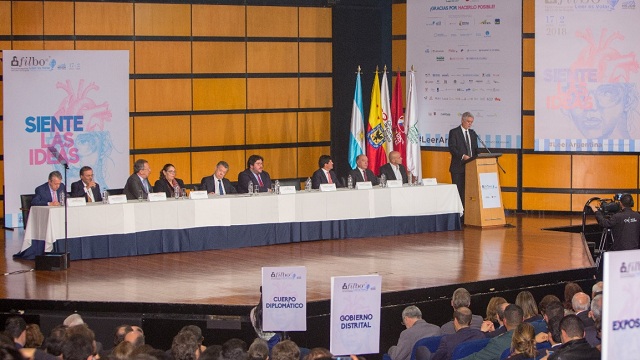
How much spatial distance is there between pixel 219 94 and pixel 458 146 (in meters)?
3.79

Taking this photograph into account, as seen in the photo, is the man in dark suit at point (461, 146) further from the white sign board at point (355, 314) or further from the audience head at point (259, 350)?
the audience head at point (259, 350)

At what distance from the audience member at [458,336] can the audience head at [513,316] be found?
0.24m

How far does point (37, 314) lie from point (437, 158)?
8451 millimetres

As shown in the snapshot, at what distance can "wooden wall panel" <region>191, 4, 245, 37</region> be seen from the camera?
53.5ft

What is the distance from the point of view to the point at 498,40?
1648cm

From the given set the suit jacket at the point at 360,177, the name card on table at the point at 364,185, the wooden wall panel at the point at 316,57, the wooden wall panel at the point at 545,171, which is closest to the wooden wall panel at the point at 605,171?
the wooden wall panel at the point at 545,171

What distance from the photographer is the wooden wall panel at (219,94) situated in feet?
53.9

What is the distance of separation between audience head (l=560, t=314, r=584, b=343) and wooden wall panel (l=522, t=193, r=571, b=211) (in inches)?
400

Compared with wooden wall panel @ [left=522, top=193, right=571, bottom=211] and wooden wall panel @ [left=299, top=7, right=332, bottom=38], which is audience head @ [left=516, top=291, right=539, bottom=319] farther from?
wooden wall panel @ [left=299, top=7, right=332, bottom=38]

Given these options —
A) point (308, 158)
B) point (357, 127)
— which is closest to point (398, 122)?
point (357, 127)

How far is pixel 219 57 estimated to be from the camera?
651 inches

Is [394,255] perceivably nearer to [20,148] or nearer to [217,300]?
[217,300]

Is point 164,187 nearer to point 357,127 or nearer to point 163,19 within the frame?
point 163,19

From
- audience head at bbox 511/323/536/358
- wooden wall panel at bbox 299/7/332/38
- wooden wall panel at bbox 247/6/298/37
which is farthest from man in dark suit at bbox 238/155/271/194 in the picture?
audience head at bbox 511/323/536/358
